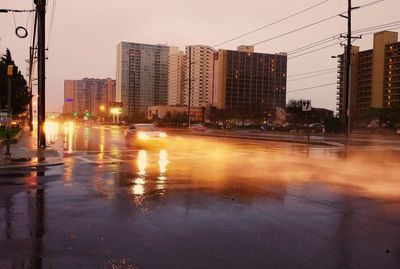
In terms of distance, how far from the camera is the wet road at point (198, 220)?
5.98m

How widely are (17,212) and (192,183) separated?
521 cm

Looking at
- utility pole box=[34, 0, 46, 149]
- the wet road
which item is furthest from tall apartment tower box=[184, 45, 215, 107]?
the wet road

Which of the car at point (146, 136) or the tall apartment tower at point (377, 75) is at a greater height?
the tall apartment tower at point (377, 75)

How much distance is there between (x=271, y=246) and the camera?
6543 mm

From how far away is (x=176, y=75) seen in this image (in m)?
130

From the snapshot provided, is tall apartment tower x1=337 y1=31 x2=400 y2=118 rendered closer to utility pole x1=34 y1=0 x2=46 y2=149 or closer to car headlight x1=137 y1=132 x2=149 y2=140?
car headlight x1=137 y1=132 x2=149 y2=140

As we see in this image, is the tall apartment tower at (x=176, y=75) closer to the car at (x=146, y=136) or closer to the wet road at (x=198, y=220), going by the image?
the car at (x=146, y=136)

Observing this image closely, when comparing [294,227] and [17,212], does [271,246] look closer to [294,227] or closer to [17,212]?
[294,227]

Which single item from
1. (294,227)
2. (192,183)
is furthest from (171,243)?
(192,183)

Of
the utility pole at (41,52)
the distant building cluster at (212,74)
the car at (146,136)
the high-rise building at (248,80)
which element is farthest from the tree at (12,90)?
the high-rise building at (248,80)

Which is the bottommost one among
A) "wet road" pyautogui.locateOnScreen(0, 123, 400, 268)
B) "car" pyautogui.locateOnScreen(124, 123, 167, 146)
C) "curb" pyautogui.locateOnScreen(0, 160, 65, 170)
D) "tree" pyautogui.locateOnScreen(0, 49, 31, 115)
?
"curb" pyautogui.locateOnScreen(0, 160, 65, 170)

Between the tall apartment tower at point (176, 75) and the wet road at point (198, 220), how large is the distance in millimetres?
101632

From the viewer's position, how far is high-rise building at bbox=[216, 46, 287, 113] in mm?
105375

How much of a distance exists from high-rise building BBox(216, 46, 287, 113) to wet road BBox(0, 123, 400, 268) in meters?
87.7
